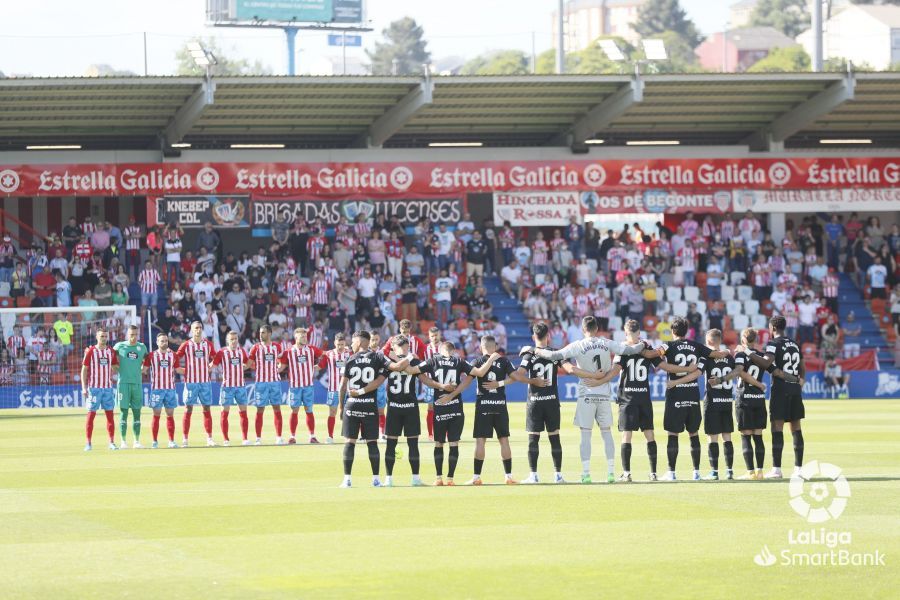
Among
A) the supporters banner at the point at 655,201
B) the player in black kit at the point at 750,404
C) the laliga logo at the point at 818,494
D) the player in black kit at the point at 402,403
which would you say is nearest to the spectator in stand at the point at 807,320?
the supporters banner at the point at 655,201

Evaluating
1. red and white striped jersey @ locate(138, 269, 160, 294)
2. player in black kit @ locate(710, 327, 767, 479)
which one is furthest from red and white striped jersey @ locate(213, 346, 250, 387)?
red and white striped jersey @ locate(138, 269, 160, 294)

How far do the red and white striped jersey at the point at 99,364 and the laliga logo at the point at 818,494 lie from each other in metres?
11.4

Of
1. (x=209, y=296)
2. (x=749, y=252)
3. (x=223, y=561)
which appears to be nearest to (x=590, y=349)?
(x=223, y=561)

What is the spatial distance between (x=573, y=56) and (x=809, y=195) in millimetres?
93477

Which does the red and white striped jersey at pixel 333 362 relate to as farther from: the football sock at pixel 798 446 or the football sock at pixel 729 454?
the football sock at pixel 798 446

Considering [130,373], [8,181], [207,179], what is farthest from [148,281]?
[130,373]

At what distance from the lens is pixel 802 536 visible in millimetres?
12852

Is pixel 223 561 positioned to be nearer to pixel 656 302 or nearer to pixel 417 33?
pixel 656 302

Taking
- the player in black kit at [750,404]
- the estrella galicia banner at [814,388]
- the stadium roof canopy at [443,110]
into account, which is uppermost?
the stadium roof canopy at [443,110]

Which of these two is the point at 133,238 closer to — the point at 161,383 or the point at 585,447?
the point at 161,383

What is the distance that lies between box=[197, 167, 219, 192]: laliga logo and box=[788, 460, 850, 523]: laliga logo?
23.4 meters

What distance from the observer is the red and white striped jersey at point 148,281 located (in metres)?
37.4

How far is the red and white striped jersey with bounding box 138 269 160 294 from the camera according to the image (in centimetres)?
3744

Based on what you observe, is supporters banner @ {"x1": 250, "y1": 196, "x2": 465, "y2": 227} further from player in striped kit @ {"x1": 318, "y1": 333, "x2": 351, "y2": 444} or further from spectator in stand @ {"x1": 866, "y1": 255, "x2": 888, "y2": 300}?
player in striped kit @ {"x1": 318, "y1": 333, "x2": 351, "y2": 444}
